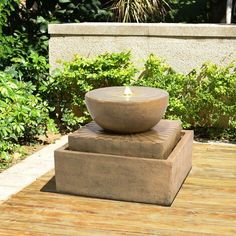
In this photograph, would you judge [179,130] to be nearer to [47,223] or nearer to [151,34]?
[47,223]

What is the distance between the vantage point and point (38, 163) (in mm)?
4801

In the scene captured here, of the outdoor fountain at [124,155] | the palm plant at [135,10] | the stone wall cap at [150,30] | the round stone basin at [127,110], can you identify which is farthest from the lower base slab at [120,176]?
the palm plant at [135,10]

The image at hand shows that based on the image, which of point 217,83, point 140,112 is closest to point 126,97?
point 140,112

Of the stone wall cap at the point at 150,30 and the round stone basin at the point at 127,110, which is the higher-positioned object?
the stone wall cap at the point at 150,30

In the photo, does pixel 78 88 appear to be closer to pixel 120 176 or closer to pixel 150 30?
pixel 150 30

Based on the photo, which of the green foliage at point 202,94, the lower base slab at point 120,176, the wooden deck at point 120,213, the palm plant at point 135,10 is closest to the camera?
the wooden deck at point 120,213

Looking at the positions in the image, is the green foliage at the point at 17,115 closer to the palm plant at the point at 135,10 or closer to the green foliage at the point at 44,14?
the green foliage at the point at 44,14

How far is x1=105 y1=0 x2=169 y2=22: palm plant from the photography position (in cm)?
793

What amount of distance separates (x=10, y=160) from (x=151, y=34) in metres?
2.40

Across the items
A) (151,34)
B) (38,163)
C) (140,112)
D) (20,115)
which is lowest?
(38,163)

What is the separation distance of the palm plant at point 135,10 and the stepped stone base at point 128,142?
4476mm

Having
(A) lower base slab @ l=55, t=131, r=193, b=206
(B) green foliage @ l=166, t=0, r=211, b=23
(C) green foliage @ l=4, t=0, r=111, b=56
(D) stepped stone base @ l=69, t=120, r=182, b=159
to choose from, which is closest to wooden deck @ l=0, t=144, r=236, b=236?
(A) lower base slab @ l=55, t=131, r=193, b=206

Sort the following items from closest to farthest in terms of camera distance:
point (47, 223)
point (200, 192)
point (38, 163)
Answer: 1. point (47, 223)
2. point (200, 192)
3. point (38, 163)

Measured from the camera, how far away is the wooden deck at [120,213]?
318 cm
